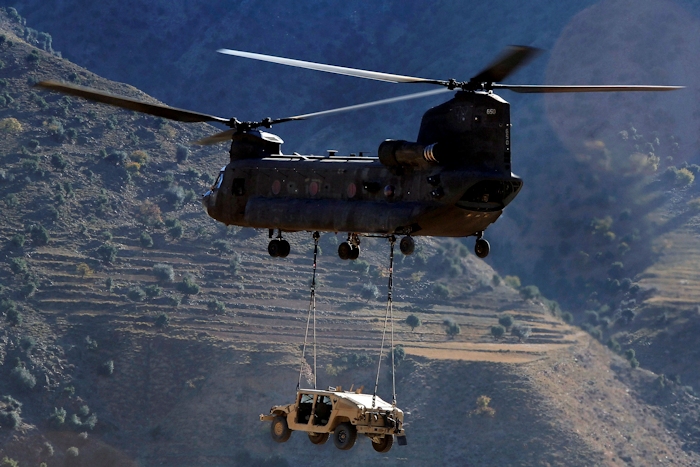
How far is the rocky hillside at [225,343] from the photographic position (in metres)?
118

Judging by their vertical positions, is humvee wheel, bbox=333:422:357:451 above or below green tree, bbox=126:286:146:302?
below

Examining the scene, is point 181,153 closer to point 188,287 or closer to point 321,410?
point 188,287

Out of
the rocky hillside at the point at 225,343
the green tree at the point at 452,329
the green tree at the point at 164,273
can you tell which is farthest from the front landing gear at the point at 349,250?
the green tree at the point at 164,273

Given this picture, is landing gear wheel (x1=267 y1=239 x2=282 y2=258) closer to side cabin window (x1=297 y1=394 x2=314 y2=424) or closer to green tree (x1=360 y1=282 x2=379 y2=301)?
side cabin window (x1=297 y1=394 x2=314 y2=424)

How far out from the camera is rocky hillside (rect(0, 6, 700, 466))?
117562 mm

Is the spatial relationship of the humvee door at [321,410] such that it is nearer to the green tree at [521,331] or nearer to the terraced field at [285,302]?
the terraced field at [285,302]

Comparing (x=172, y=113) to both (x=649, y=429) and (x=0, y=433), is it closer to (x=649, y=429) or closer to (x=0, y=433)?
(x=0, y=433)

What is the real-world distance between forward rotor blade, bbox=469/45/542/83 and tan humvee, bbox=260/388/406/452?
1000 centimetres

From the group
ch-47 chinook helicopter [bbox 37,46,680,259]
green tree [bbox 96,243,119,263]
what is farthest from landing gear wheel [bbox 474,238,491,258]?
green tree [bbox 96,243,119,263]

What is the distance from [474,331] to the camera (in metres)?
138

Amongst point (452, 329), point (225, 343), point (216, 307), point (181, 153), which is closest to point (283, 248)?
point (225, 343)

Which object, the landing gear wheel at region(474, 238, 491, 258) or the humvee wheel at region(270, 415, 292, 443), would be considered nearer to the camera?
the landing gear wheel at region(474, 238, 491, 258)

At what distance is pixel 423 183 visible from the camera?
39.7m

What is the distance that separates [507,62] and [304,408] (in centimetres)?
1246
